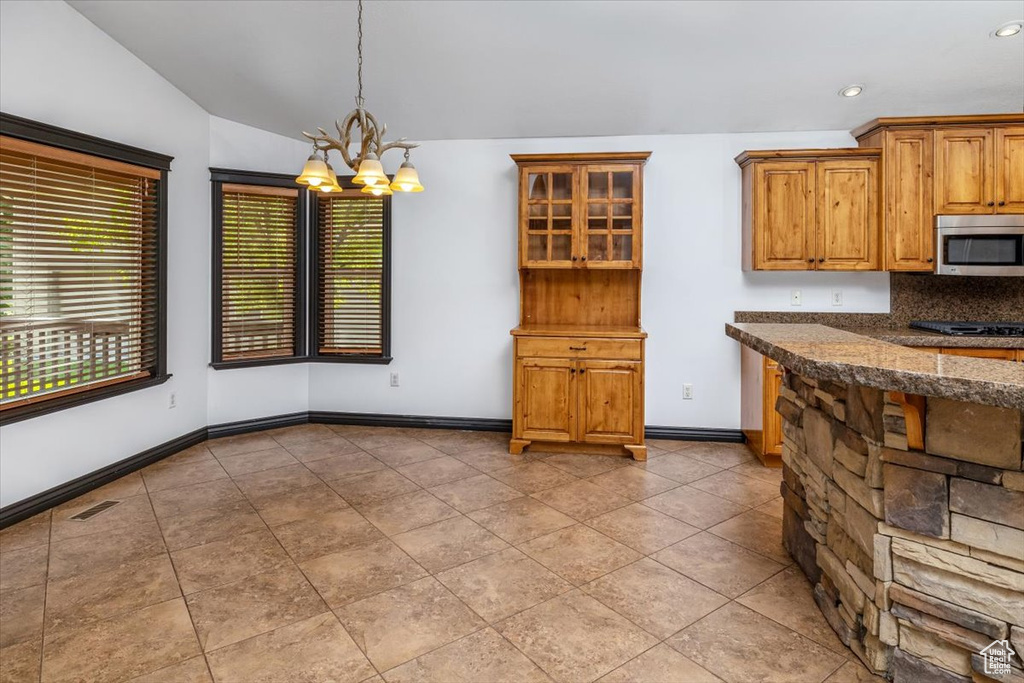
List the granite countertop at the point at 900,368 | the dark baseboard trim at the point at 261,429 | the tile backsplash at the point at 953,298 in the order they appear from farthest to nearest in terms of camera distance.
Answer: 1. the tile backsplash at the point at 953,298
2. the dark baseboard trim at the point at 261,429
3. the granite countertop at the point at 900,368

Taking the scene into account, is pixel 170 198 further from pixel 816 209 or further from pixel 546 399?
pixel 816 209

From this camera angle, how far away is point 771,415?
3.69 metres

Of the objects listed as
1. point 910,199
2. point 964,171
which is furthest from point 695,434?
point 964,171

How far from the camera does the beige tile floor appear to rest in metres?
1.73

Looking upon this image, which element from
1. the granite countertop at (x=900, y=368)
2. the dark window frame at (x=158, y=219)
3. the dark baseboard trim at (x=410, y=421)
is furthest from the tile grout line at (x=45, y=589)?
the granite countertop at (x=900, y=368)

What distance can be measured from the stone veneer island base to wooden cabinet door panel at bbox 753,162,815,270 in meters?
2.18

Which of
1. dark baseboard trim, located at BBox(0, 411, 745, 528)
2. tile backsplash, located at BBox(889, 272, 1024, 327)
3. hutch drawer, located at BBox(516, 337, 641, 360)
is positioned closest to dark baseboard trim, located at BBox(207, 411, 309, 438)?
dark baseboard trim, located at BBox(0, 411, 745, 528)

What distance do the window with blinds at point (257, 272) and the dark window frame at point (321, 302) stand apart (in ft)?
0.42

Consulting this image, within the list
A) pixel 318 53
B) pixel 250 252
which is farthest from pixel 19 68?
pixel 250 252

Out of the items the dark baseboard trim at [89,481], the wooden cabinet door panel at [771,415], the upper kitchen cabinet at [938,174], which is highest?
the upper kitchen cabinet at [938,174]

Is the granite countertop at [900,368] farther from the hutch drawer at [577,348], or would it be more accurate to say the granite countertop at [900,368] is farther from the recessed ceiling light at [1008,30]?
the recessed ceiling light at [1008,30]

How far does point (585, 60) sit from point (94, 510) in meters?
3.80

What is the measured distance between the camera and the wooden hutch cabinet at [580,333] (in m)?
3.83

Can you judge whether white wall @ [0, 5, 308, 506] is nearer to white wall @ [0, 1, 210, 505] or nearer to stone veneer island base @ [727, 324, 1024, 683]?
white wall @ [0, 1, 210, 505]
